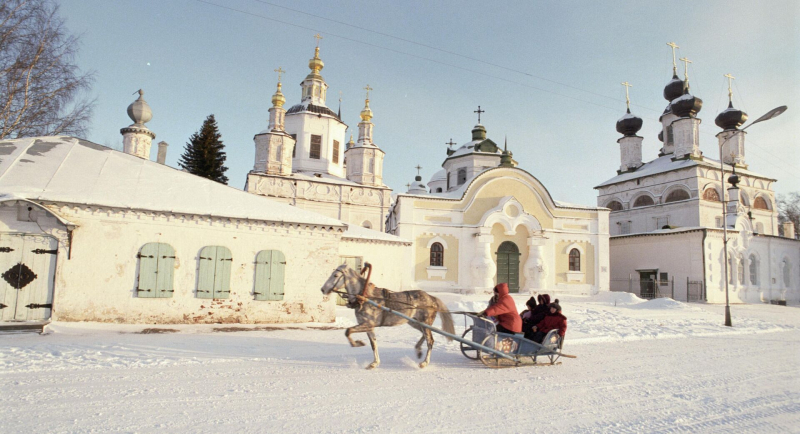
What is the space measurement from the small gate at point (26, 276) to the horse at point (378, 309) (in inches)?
318

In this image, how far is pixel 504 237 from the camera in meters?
27.4

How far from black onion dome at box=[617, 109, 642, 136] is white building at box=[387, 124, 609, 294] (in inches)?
755

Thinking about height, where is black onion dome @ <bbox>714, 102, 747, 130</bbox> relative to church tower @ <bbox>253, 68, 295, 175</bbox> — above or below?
above

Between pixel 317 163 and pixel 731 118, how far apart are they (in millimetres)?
34380

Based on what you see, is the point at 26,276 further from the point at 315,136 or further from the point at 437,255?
the point at 315,136

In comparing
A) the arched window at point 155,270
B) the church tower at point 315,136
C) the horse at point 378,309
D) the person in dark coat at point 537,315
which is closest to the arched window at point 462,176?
the church tower at point 315,136

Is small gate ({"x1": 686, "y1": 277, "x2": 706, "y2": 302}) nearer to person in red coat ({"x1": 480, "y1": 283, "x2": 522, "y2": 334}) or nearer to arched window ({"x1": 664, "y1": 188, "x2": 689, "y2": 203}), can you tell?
arched window ({"x1": 664, "y1": 188, "x2": 689, "y2": 203})

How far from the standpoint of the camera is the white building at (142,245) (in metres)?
11.3

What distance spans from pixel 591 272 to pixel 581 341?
693 inches

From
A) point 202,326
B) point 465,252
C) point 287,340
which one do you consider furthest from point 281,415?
point 465,252

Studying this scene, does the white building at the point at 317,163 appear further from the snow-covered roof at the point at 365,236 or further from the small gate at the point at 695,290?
the small gate at the point at 695,290

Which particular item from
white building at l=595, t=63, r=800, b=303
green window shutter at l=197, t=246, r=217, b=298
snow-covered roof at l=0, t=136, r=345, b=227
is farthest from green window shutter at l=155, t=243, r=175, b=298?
white building at l=595, t=63, r=800, b=303

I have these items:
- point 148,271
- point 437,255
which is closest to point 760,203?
point 437,255

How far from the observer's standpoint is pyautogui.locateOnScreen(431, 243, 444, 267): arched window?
2619 cm
